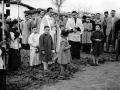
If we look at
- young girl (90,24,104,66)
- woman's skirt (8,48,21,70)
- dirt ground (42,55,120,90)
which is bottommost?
dirt ground (42,55,120,90)

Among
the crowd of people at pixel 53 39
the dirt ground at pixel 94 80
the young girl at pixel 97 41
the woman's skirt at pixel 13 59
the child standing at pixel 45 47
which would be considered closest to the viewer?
the dirt ground at pixel 94 80

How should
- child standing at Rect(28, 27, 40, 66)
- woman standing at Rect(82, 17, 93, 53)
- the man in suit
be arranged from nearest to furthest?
child standing at Rect(28, 27, 40, 66) < the man in suit < woman standing at Rect(82, 17, 93, 53)

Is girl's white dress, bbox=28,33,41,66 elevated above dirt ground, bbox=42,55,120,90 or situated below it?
above

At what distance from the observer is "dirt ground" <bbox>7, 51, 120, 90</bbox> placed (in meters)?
6.21

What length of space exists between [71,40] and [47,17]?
1.58 metres

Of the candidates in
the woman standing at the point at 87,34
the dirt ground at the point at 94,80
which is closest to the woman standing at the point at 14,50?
the dirt ground at the point at 94,80

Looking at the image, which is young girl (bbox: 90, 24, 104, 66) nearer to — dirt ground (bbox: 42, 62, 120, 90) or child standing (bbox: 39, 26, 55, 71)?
dirt ground (bbox: 42, 62, 120, 90)

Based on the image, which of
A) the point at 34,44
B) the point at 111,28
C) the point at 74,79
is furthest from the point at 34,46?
the point at 111,28

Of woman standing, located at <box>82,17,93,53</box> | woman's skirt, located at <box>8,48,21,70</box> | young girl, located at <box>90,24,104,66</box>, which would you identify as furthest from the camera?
woman standing, located at <box>82,17,93,53</box>

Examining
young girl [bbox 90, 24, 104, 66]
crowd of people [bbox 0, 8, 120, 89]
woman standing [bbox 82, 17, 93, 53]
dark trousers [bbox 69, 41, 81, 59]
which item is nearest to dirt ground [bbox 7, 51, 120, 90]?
crowd of people [bbox 0, 8, 120, 89]

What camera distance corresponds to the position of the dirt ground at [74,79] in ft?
20.4

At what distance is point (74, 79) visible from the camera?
281 inches

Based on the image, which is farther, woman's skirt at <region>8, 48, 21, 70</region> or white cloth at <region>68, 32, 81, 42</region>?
white cloth at <region>68, 32, 81, 42</region>

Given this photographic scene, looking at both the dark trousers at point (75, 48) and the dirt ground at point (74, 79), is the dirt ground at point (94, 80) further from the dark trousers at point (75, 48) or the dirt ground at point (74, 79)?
the dark trousers at point (75, 48)
